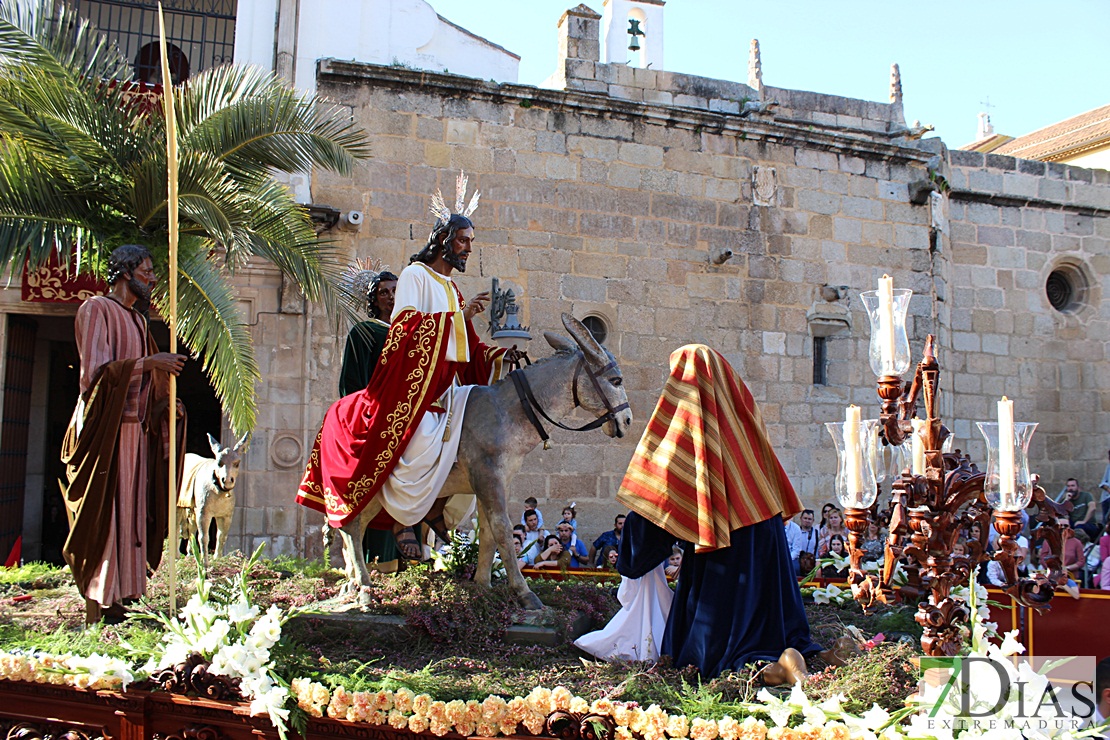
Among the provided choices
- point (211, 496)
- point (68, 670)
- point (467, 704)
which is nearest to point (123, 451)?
point (68, 670)

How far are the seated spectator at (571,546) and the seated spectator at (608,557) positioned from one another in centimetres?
19

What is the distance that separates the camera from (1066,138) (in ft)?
78.0

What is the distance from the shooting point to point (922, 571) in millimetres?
4184

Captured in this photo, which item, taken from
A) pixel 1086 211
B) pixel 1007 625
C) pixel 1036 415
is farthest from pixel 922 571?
pixel 1086 211

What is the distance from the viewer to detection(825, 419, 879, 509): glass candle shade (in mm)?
4121

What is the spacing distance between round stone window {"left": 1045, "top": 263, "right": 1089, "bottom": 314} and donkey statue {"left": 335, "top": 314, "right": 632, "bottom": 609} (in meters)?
12.6

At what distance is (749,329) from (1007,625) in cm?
642

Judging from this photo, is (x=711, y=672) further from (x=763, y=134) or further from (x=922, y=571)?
(x=763, y=134)

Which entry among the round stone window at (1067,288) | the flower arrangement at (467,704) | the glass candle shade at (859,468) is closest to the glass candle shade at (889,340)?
the glass candle shade at (859,468)

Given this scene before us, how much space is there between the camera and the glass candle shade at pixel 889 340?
4.24 m

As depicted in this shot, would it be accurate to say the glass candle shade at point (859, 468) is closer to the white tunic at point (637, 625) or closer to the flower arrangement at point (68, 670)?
the white tunic at point (637, 625)

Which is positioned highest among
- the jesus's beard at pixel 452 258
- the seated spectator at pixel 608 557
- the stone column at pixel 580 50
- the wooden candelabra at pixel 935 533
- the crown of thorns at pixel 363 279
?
the stone column at pixel 580 50

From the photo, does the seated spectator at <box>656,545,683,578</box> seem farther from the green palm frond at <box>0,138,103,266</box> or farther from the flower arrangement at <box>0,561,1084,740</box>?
the green palm frond at <box>0,138,103,266</box>

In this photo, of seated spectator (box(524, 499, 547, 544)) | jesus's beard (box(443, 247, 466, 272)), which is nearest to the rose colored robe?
jesus's beard (box(443, 247, 466, 272))
